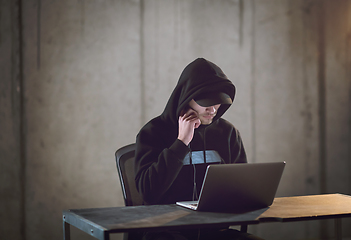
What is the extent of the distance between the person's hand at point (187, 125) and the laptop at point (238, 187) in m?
0.36

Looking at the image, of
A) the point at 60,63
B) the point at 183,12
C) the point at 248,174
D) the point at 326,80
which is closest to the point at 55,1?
the point at 60,63

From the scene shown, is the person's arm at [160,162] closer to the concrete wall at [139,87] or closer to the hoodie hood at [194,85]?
the hoodie hood at [194,85]

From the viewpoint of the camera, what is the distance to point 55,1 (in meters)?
2.98

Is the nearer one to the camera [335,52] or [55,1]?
[55,1]

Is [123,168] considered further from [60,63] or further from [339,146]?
[339,146]

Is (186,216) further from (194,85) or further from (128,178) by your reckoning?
(194,85)

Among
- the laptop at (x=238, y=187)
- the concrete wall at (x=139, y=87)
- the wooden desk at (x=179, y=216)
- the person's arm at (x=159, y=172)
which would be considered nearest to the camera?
the wooden desk at (x=179, y=216)

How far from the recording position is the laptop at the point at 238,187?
1351 millimetres

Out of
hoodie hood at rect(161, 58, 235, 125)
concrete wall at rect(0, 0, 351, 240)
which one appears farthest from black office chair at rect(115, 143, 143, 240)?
concrete wall at rect(0, 0, 351, 240)

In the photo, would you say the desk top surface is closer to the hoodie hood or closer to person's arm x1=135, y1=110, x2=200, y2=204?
Answer: person's arm x1=135, y1=110, x2=200, y2=204

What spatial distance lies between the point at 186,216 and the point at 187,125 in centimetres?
55

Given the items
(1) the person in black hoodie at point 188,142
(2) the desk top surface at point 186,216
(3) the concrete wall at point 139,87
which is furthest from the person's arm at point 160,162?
(3) the concrete wall at point 139,87

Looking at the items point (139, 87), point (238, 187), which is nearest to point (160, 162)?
point (238, 187)

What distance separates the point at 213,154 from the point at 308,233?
81.2 inches
